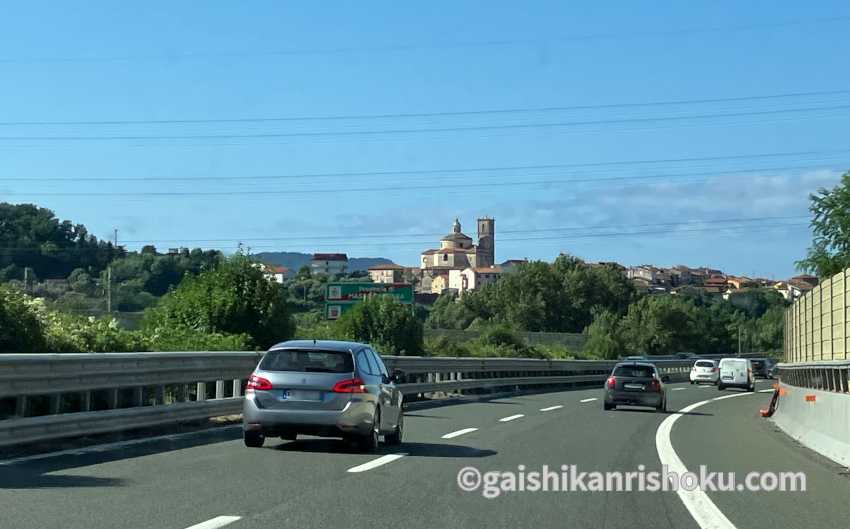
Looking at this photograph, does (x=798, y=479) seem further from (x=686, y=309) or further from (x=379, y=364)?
(x=686, y=309)

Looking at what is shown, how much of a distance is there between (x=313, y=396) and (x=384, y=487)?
146 inches

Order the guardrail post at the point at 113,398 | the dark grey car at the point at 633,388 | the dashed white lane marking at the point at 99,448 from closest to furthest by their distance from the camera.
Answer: the dashed white lane marking at the point at 99,448 < the guardrail post at the point at 113,398 < the dark grey car at the point at 633,388

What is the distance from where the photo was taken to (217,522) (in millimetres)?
8984

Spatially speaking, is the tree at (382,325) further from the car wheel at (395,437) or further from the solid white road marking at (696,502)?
the solid white road marking at (696,502)

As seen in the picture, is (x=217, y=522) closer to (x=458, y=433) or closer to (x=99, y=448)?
(x=99, y=448)

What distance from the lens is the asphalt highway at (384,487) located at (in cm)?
948

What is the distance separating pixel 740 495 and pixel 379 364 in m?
6.65

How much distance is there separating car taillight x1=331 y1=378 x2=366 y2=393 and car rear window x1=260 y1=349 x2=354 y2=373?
200 mm

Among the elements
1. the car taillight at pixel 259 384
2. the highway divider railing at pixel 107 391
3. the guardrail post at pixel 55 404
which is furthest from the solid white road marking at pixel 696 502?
the guardrail post at pixel 55 404

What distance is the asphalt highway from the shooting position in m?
9.48

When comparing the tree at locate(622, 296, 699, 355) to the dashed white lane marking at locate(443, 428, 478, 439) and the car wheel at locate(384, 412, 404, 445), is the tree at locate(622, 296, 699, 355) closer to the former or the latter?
the dashed white lane marking at locate(443, 428, 478, 439)

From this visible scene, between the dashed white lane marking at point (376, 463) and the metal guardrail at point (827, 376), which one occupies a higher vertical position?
the metal guardrail at point (827, 376)

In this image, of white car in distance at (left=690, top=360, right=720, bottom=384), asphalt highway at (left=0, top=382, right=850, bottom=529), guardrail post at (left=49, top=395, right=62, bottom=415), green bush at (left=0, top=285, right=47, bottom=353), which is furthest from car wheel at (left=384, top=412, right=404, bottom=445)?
white car in distance at (left=690, top=360, right=720, bottom=384)

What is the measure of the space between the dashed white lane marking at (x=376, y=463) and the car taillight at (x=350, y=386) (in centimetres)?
95
